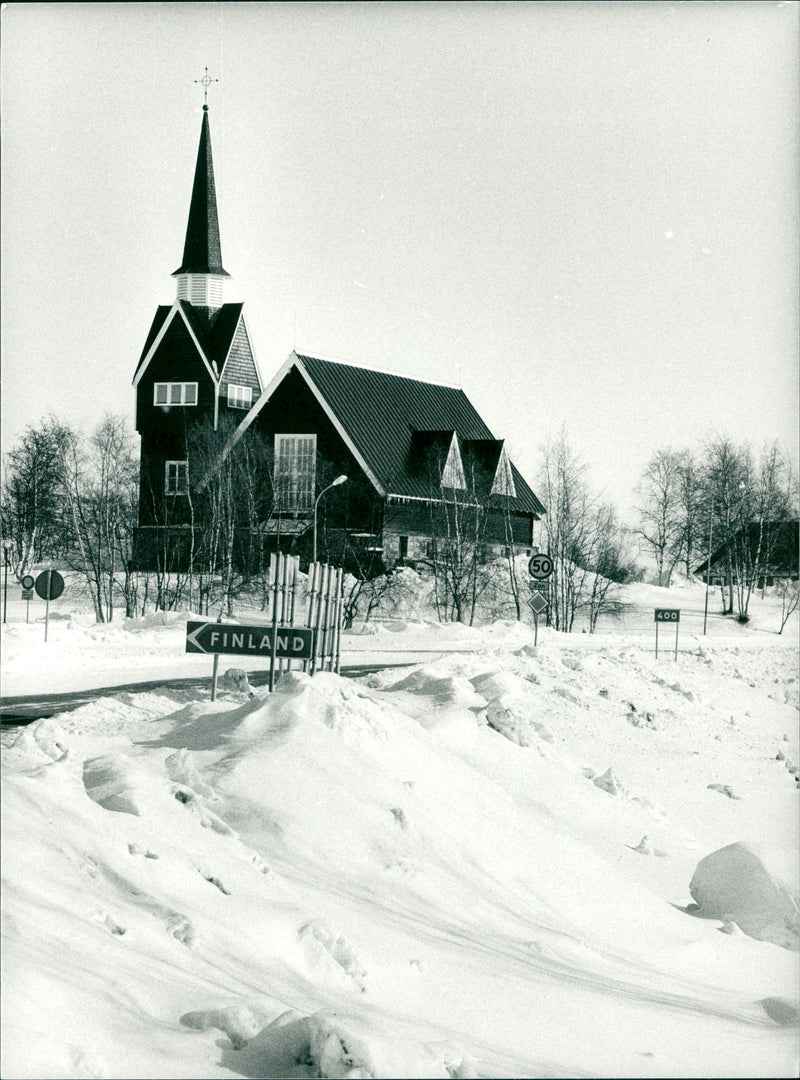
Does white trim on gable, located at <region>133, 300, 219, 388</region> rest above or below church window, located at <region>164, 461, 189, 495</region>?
above

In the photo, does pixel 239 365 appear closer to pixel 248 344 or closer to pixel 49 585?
pixel 248 344

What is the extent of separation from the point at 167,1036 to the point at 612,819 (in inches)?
342

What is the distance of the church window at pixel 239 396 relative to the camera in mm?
41312

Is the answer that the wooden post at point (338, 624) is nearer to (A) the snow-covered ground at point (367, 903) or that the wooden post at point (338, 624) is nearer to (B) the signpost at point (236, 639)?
(A) the snow-covered ground at point (367, 903)

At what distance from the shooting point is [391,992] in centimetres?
805

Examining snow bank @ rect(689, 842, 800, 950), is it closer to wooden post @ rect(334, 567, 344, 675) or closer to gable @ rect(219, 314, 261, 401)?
wooden post @ rect(334, 567, 344, 675)

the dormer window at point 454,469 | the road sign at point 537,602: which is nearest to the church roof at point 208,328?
the dormer window at point 454,469

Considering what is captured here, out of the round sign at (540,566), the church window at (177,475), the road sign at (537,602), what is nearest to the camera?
the round sign at (540,566)

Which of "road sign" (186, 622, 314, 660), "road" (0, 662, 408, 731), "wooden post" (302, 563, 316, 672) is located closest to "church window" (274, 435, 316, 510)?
"road" (0, 662, 408, 731)

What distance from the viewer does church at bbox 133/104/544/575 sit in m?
37.6

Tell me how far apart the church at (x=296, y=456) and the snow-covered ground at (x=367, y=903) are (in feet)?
68.4

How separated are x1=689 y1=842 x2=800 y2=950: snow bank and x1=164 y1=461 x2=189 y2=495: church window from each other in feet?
86.8

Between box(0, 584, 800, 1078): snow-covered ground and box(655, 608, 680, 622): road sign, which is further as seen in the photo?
box(655, 608, 680, 622): road sign

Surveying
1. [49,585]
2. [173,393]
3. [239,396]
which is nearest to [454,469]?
[239,396]
